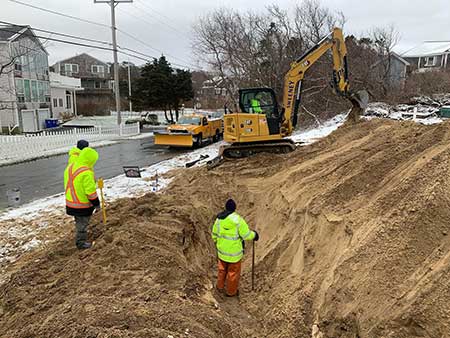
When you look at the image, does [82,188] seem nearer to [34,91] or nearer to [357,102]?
[357,102]

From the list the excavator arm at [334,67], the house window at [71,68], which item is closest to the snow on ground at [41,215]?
the excavator arm at [334,67]

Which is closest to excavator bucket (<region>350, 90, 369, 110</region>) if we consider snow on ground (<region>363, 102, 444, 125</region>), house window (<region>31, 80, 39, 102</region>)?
snow on ground (<region>363, 102, 444, 125</region>)

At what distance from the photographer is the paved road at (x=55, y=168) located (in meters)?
12.7

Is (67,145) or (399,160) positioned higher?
(399,160)

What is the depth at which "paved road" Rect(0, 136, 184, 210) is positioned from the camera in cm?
1270

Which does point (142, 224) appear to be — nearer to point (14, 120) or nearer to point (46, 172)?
point (46, 172)

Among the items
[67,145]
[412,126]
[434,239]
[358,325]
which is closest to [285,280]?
[358,325]

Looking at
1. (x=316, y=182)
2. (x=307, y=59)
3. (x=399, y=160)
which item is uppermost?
(x=307, y=59)

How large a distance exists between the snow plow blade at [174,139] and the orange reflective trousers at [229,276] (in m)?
14.8

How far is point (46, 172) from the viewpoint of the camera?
51.6 ft

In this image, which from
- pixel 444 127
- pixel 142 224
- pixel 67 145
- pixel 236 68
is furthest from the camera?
pixel 236 68

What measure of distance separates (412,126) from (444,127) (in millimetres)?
2460

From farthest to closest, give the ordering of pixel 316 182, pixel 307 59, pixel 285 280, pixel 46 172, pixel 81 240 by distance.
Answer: pixel 46 172 < pixel 307 59 < pixel 316 182 < pixel 81 240 < pixel 285 280

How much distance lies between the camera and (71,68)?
70188mm
